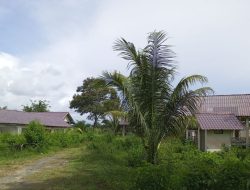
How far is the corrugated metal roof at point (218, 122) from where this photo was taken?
3138 cm

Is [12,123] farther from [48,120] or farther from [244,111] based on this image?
[244,111]

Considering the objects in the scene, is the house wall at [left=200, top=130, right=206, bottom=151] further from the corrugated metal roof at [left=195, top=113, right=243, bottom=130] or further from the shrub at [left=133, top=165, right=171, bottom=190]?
the shrub at [left=133, top=165, right=171, bottom=190]

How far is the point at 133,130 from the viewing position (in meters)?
14.0

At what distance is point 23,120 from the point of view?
43281mm

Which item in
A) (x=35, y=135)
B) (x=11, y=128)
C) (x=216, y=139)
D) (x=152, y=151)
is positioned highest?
(x=11, y=128)

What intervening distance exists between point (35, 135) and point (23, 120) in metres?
18.6

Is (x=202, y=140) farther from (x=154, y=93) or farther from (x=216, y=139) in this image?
(x=154, y=93)

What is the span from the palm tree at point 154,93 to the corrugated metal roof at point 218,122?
1811 cm

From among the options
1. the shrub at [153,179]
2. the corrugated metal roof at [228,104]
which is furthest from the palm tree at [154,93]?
the corrugated metal roof at [228,104]

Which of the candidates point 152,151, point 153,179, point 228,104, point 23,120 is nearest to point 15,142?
point 152,151

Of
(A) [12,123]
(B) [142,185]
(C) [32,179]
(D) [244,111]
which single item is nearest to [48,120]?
(A) [12,123]

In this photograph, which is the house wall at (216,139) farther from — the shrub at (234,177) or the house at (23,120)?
the shrub at (234,177)

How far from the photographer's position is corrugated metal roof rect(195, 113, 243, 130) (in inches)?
1235

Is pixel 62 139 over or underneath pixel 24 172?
over
